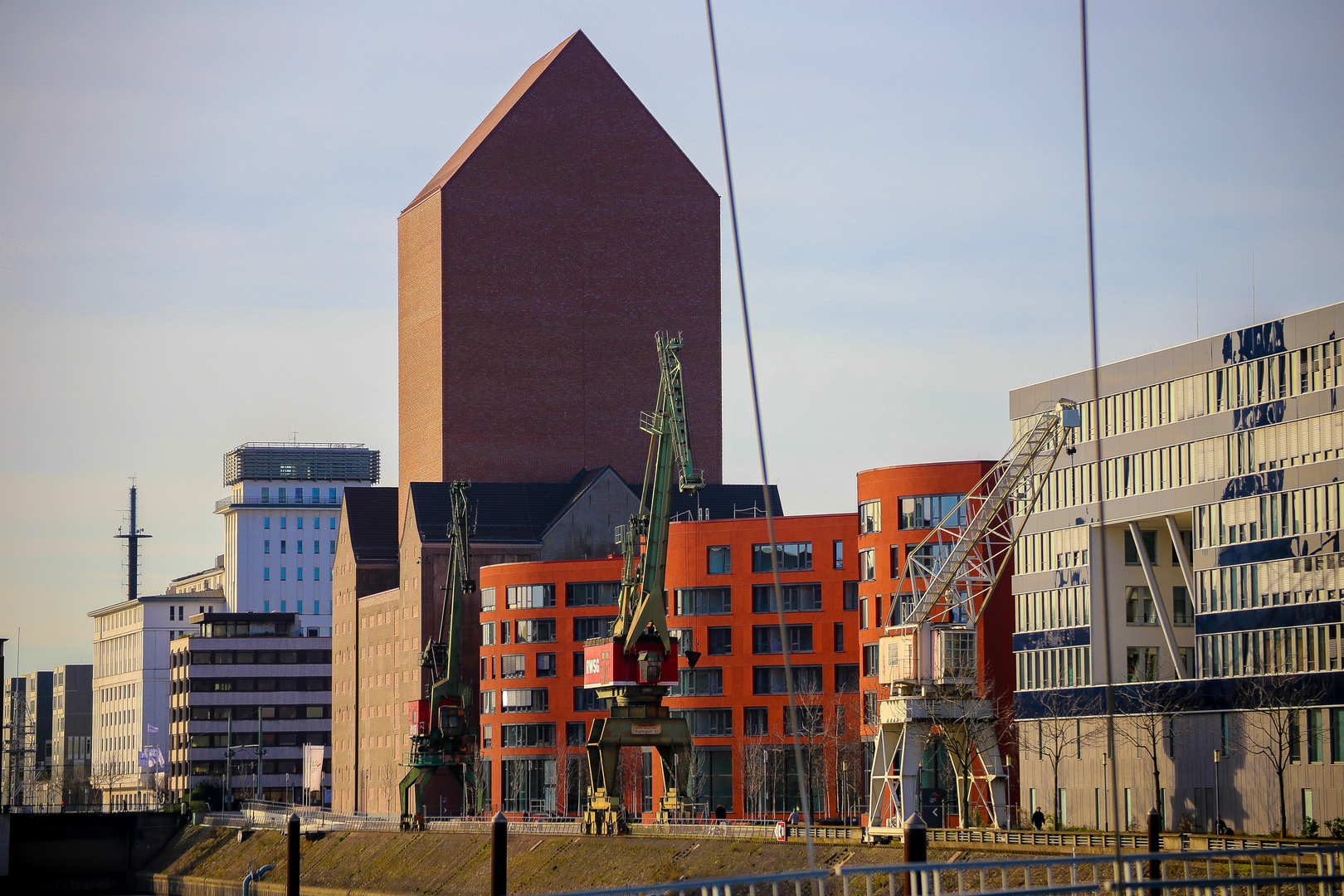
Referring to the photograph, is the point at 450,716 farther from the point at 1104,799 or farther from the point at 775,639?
the point at 1104,799

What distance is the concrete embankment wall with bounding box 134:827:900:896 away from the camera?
82.1 m

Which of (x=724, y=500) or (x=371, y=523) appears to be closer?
(x=724, y=500)

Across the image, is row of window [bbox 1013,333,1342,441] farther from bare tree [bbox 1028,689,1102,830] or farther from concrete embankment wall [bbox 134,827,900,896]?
concrete embankment wall [bbox 134,827,900,896]

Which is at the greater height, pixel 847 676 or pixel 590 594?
pixel 590 594

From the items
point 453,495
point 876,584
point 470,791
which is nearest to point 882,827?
point 876,584

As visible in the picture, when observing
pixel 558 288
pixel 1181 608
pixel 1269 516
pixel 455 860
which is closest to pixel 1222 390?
pixel 1269 516

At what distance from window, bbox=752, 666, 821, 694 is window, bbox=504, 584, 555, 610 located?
2052cm

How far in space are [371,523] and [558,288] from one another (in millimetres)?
27089

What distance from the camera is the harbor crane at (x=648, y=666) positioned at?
317 feet

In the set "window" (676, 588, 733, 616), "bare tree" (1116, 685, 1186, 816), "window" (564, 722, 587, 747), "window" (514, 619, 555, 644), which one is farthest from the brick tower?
"bare tree" (1116, 685, 1186, 816)

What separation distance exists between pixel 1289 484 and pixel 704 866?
2844cm

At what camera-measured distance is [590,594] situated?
138875mm

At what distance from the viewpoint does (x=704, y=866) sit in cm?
8356

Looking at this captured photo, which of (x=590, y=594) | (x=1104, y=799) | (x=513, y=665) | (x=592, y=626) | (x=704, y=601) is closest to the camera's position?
(x=1104, y=799)
